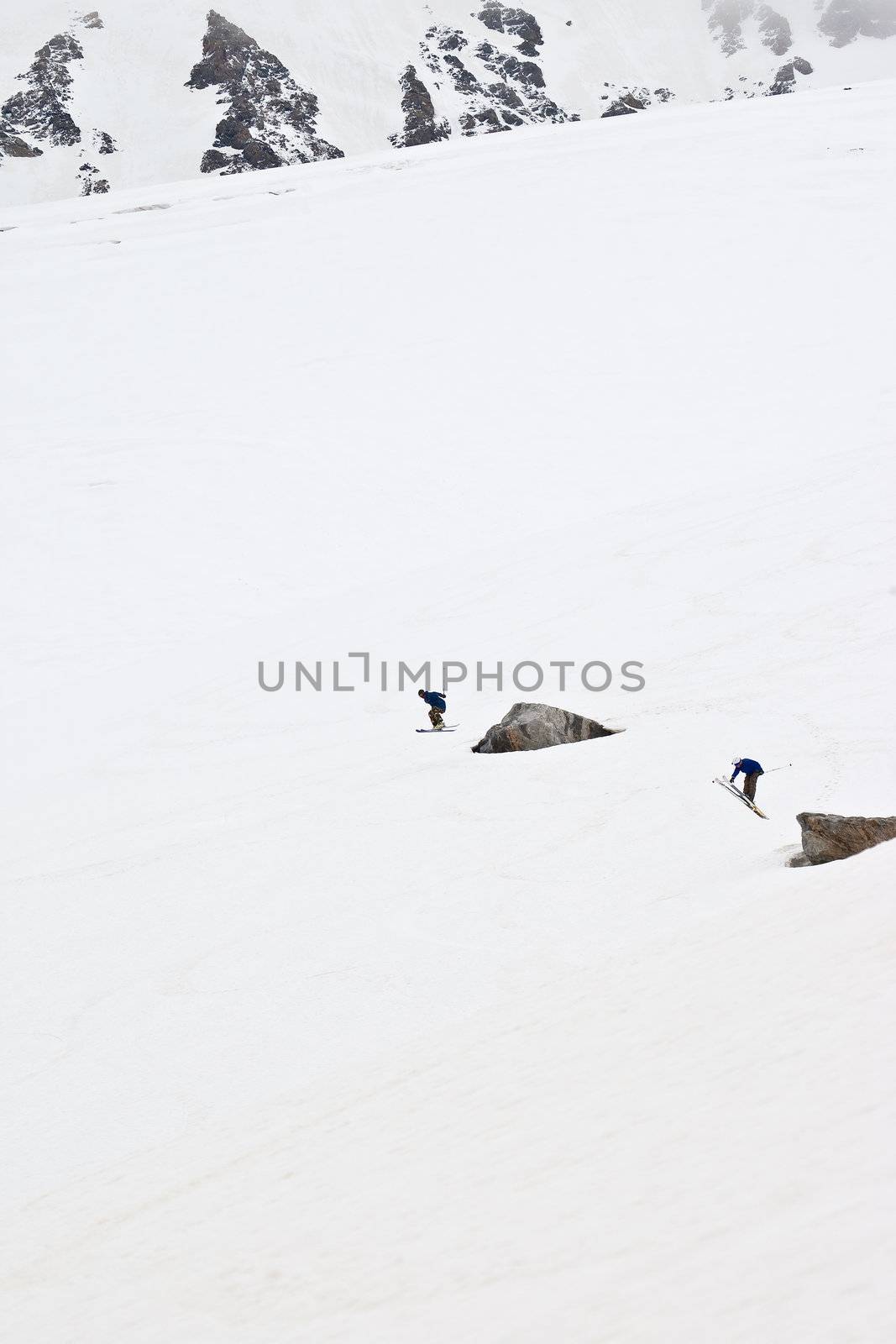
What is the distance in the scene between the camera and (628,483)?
70.9ft

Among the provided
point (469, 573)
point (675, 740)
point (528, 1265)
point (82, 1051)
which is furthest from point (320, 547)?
point (528, 1265)

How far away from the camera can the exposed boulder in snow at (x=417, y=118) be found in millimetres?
79000

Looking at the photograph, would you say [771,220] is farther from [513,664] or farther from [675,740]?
[675,740]

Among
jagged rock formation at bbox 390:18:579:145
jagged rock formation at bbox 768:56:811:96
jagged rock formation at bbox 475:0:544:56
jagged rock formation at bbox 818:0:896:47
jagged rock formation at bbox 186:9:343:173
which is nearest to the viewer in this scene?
jagged rock formation at bbox 186:9:343:173

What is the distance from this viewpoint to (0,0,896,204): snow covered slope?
246ft

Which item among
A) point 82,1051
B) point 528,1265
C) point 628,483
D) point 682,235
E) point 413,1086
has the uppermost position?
point 682,235

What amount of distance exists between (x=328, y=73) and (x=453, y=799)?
3426 inches

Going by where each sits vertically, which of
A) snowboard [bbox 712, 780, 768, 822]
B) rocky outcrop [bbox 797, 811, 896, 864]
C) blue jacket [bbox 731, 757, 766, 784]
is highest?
blue jacket [bbox 731, 757, 766, 784]

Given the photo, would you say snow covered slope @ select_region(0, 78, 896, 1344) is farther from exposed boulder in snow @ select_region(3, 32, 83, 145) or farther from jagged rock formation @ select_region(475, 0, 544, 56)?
jagged rock formation @ select_region(475, 0, 544, 56)

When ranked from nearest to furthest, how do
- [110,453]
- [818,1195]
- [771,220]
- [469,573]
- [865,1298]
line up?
[865,1298]
[818,1195]
[469,573]
[110,453]
[771,220]

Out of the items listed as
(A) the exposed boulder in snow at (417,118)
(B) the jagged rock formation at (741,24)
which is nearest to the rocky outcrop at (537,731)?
(A) the exposed boulder in snow at (417,118)

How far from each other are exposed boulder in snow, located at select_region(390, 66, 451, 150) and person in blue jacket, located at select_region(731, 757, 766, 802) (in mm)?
77954

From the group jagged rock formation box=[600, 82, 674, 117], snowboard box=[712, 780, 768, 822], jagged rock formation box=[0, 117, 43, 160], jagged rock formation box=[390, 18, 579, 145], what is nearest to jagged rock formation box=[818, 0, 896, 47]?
jagged rock formation box=[600, 82, 674, 117]

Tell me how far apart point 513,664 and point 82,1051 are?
8.75 m
